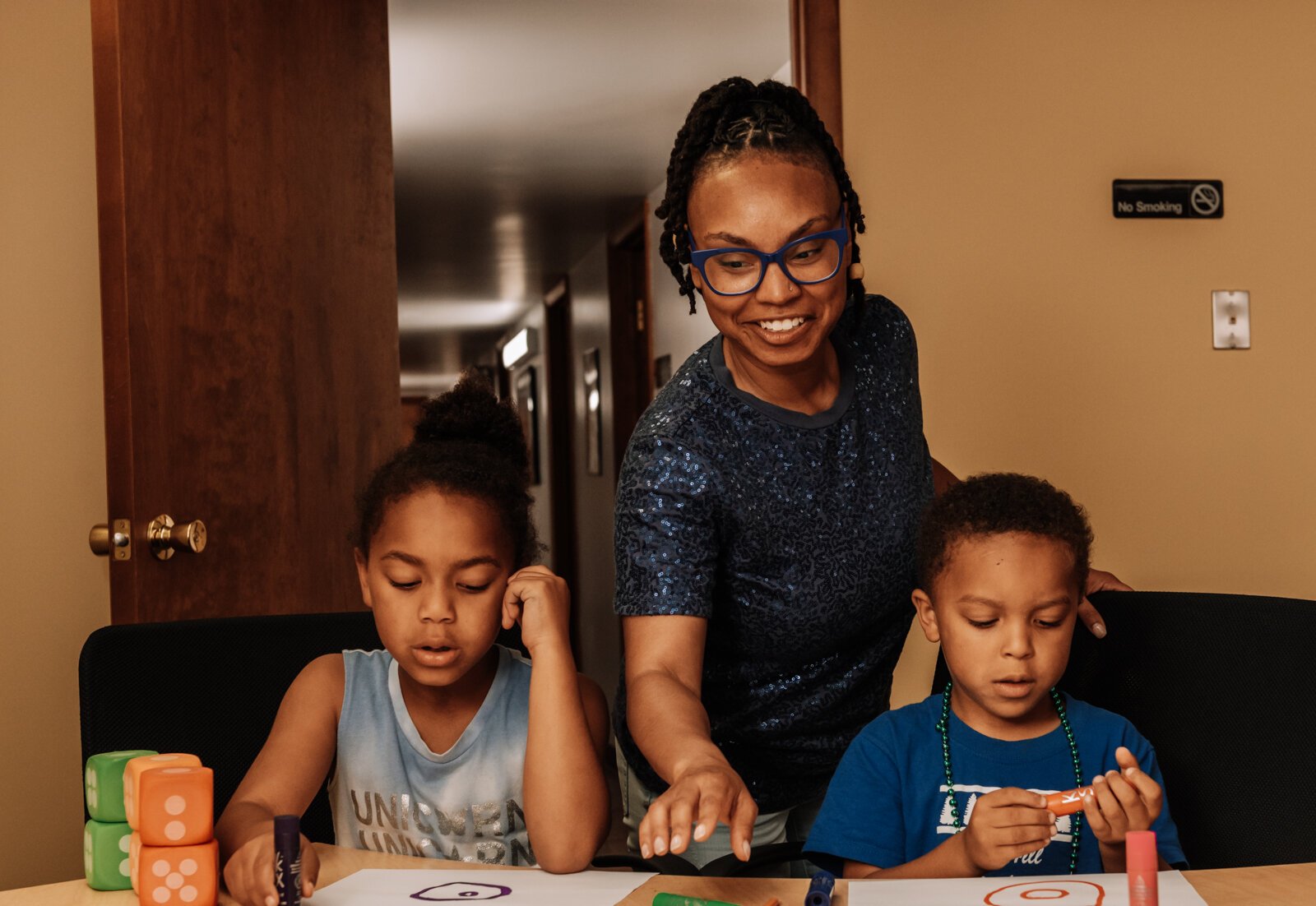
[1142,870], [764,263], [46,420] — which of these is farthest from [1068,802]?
[46,420]

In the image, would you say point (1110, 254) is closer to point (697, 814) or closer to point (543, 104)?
point (697, 814)

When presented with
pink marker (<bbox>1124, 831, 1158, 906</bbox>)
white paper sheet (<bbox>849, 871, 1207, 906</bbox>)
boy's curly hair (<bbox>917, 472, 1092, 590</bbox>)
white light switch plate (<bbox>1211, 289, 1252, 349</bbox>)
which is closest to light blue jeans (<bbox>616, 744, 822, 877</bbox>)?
boy's curly hair (<bbox>917, 472, 1092, 590</bbox>)

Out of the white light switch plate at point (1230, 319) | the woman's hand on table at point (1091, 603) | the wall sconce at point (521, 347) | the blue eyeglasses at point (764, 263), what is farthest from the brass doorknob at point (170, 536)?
the wall sconce at point (521, 347)

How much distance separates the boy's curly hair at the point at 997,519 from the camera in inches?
55.4

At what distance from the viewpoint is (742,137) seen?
144 centimetres

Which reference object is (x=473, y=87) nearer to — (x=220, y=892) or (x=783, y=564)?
(x=783, y=564)

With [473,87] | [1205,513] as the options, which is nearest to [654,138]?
[473,87]

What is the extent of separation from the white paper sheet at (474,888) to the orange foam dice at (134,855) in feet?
0.50

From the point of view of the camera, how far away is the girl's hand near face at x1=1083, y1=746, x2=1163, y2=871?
1.07m

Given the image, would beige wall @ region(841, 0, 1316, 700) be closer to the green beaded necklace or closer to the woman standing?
the woman standing

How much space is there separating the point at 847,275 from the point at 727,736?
578 mm

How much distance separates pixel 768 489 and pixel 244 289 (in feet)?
4.26

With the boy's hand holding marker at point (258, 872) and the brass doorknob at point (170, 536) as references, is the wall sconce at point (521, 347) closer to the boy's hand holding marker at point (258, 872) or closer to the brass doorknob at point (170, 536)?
the brass doorknob at point (170, 536)

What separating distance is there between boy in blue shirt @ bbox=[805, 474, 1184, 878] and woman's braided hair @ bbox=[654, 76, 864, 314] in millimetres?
345
